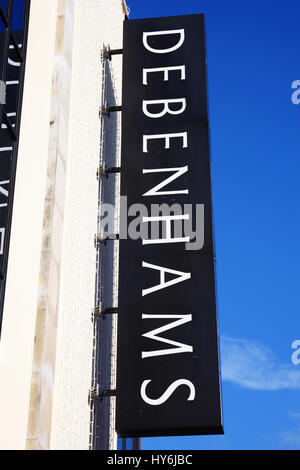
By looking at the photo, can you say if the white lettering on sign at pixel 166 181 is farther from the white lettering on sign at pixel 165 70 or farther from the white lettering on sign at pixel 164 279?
the white lettering on sign at pixel 165 70

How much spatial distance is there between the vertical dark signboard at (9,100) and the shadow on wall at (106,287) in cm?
268

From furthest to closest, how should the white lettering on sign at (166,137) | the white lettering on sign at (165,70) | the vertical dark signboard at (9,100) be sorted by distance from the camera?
the white lettering on sign at (165,70) < the white lettering on sign at (166,137) < the vertical dark signboard at (9,100)

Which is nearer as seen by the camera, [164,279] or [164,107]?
[164,279]

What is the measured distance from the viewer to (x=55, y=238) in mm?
9281

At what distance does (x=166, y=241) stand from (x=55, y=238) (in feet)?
5.11

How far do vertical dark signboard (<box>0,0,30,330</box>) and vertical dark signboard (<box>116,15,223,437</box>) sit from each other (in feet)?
6.66

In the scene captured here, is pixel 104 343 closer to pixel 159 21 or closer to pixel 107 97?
pixel 107 97

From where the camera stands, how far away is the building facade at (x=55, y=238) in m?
8.40

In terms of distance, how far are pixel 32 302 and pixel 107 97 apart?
4982 mm

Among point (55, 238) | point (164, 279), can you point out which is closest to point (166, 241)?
point (164, 279)

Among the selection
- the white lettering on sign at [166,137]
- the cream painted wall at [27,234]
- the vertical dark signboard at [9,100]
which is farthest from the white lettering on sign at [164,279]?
the vertical dark signboard at [9,100]

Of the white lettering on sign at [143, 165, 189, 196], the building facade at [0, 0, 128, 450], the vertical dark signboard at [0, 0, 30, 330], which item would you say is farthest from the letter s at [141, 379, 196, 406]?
the white lettering on sign at [143, 165, 189, 196]

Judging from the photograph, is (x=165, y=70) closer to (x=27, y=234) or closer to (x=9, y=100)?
(x=9, y=100)

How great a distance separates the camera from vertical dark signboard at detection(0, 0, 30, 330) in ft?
27.5
